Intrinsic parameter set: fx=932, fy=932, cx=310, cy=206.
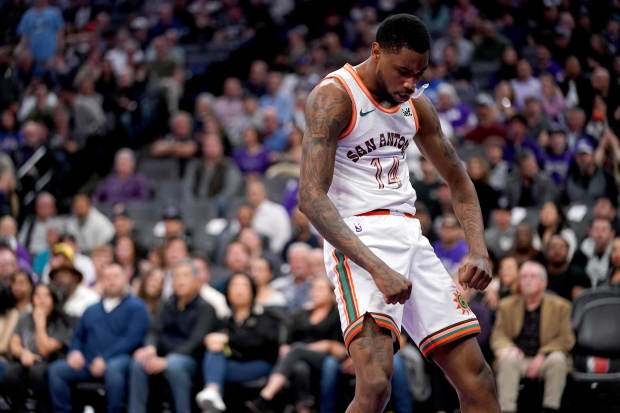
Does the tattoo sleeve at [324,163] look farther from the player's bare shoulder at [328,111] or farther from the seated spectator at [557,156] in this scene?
the seated spectator at [557,156]

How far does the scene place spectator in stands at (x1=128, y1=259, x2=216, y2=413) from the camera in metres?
7.75

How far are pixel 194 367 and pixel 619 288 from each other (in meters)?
3.55

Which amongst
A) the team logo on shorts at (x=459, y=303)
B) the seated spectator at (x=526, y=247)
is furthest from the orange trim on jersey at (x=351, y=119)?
the seated spectator at (x=526, y=247)

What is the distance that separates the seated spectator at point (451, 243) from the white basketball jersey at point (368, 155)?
510cm

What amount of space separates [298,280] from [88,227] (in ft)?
10.5

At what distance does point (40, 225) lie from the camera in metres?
11.2

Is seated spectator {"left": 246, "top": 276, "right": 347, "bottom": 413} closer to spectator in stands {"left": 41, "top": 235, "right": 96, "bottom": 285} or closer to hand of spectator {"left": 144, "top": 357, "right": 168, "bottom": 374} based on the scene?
hand of spectator {"left": 144, "top": 357, "right": 168, "bottom": 374}

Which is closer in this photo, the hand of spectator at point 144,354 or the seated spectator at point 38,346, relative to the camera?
the hand of spectator at point 144,354

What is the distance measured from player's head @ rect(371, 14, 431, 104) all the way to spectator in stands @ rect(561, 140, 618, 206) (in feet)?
19.3

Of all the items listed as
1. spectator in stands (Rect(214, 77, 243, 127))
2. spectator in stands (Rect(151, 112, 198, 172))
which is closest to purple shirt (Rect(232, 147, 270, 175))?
spectator in stands (Rect(151, 112, 198, 172))

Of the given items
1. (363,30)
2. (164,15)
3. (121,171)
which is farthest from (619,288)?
(164,15)

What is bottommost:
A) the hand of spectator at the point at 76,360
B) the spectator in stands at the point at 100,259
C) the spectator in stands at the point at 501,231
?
the spectator in stands at the point at 501,231

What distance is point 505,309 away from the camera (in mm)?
7594

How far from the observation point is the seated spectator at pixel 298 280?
8570mm
